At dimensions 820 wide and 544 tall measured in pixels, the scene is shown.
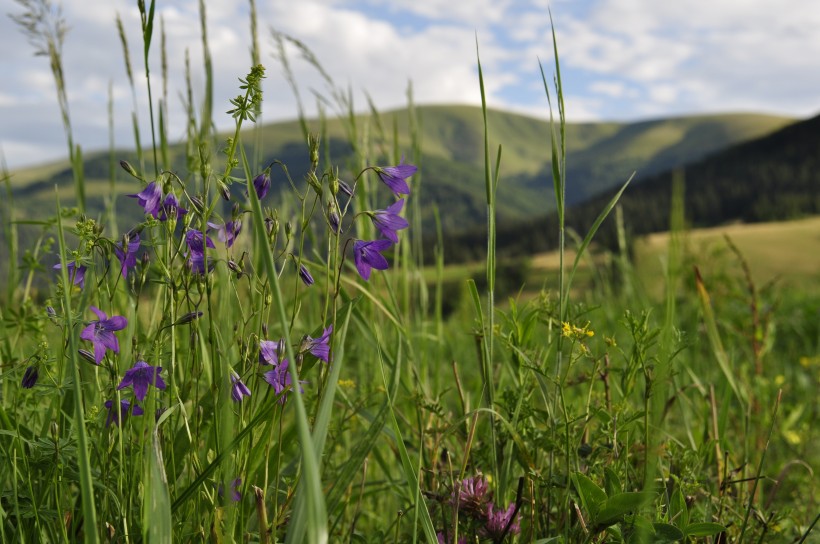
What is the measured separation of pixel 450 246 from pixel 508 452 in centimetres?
10386

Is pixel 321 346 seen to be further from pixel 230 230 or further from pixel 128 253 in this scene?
pixel 128 253

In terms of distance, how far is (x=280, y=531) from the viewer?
144cm

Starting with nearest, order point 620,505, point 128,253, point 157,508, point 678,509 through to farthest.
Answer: point 157,508 < point 620,505 < point 128,253 < point 678,509

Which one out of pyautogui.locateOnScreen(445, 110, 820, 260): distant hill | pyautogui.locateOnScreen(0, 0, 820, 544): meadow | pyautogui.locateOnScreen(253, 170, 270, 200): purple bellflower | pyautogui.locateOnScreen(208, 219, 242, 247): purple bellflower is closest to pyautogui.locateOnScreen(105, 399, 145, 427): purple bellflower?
pyautogui.locateOnScreen(0, 0, 820, 544): meadow

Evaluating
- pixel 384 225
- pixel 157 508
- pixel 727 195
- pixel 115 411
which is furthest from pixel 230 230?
pixel 727 195

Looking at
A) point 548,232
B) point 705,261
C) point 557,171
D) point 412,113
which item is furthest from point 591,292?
point 548,232

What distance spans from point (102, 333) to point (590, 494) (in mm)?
931

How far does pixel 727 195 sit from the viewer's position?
331ft

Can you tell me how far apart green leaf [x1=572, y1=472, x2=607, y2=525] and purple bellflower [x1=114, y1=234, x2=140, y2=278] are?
89cm

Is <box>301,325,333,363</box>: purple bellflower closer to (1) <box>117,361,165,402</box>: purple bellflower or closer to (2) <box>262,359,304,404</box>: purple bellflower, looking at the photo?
(2) <box>262,359,304,404</box>: purple bellflower

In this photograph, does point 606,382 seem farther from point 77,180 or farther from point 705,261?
point 705,261

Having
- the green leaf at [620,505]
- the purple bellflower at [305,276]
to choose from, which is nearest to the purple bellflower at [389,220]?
the purple bellflower at [305,276]

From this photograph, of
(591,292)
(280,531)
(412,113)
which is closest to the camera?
(280,531)

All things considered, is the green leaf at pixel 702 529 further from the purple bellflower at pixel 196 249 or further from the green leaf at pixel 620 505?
the purple bellflower at pixel 196 249
